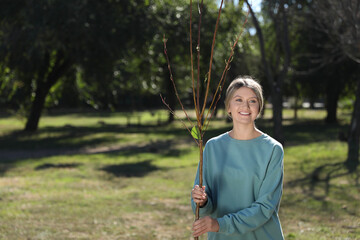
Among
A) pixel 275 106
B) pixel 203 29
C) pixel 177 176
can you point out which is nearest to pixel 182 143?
pixel 203 29

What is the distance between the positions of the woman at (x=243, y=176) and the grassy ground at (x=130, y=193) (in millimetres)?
3576

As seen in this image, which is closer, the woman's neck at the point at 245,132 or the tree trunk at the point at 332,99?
the woman's neck at the point at 245,132

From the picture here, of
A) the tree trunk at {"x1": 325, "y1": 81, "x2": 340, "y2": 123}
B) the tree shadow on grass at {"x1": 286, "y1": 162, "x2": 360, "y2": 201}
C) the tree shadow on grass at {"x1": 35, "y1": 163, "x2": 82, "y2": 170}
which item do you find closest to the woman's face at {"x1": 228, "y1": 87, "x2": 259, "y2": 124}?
the tree shadow on grass at {"x1": 286, "y1": 162, "x2": 360, "y2": 201}

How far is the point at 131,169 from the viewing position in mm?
11586

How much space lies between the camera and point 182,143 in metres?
18.3

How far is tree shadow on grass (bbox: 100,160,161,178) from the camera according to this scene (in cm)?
1093

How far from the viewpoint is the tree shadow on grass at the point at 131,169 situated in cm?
1093

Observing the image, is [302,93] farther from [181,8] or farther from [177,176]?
[177,176]

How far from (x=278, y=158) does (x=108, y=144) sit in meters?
15.4

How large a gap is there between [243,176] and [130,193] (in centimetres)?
648

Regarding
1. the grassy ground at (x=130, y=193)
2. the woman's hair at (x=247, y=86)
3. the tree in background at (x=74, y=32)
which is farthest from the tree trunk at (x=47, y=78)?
the woman's hair at (x=247, y=86)

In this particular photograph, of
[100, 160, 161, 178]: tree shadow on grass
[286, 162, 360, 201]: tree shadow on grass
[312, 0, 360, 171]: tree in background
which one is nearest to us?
[312, 0, 360, 171]: tree in background

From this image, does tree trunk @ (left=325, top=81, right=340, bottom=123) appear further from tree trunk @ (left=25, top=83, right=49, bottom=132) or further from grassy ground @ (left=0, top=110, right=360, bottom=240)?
tree trunk @ (left=25, top=83, right=49, bottom=132)

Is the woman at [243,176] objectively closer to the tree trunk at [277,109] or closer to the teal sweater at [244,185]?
the teal sweater at [244,185]
